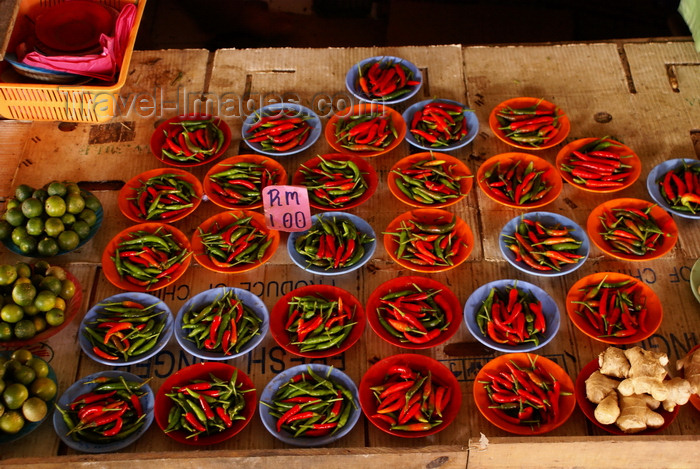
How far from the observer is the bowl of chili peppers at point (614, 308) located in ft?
11.2

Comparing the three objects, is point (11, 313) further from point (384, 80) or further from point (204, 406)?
point (384, 80)

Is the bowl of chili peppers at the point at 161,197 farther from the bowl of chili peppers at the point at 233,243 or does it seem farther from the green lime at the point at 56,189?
the green lime at the point at 56,189

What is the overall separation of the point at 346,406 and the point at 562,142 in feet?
8.76

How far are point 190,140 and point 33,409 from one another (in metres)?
2.09

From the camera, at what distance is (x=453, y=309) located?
3525 mm

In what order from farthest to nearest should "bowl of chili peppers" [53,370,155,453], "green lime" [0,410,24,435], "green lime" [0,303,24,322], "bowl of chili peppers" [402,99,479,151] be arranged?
"bowl of chili peppers" [402,99,479,151] < "green lime" [0,303,24,322] < "bowl of chili peppers" [53,370,155,453] < "green lime" [0,410,24,435]

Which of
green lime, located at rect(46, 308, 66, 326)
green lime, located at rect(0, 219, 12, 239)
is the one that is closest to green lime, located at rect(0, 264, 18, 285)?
green lime, located at rect(46, 308, 66, 326)

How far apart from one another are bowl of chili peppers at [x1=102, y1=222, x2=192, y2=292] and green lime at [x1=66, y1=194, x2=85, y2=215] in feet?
0.93

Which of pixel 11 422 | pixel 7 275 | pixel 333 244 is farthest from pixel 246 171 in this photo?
pixel 11 422

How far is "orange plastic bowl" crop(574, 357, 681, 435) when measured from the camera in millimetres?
3053

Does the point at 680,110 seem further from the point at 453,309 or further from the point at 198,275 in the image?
the point at 198,275

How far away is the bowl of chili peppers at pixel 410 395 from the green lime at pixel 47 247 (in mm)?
2038

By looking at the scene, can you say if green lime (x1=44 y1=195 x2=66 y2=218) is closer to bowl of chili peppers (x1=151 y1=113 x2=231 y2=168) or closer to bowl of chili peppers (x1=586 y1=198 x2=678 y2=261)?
bowl of chili peppers (x1=151 y1=113 x2=231 y2=168)

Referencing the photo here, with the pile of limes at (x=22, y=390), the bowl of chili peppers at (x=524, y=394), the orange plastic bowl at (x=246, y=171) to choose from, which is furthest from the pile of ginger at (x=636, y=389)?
the pile of limes at (x=22, y=390)
